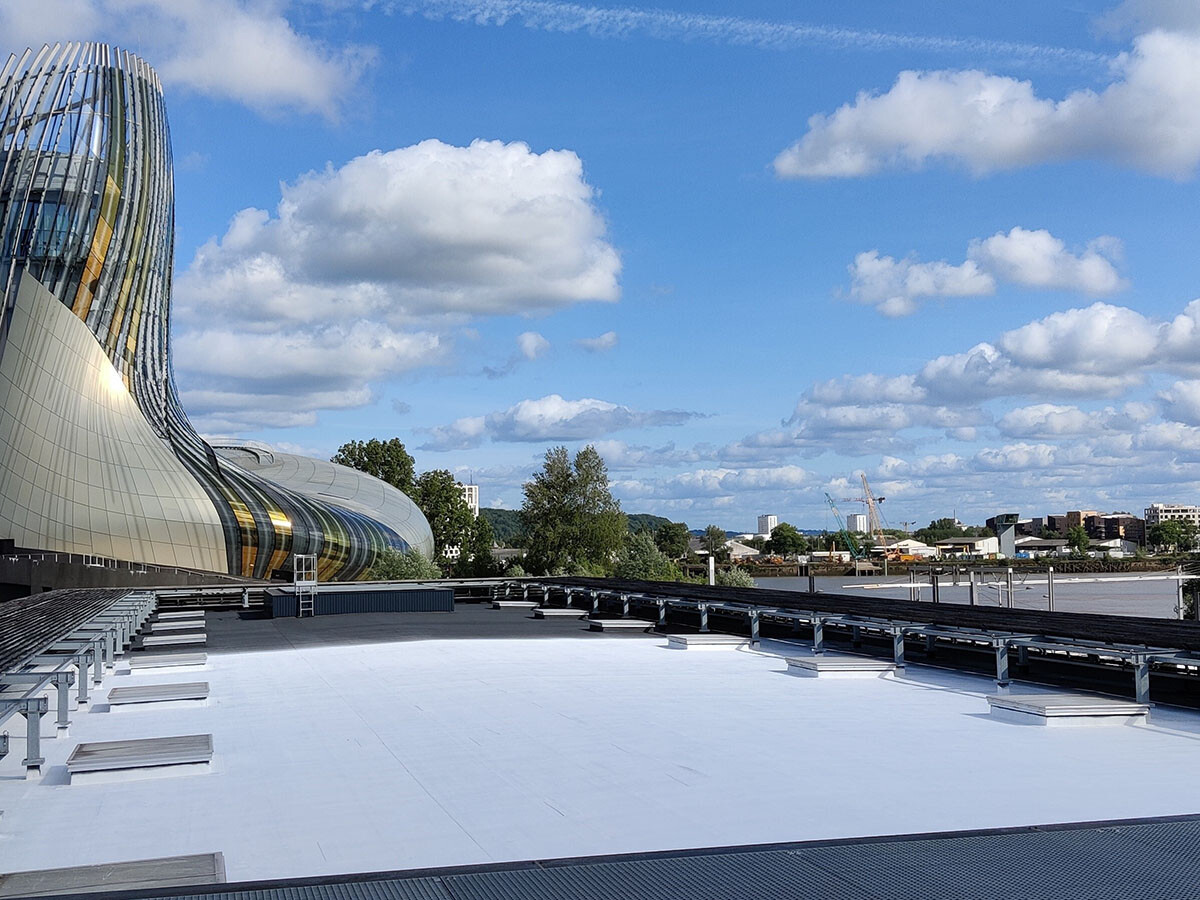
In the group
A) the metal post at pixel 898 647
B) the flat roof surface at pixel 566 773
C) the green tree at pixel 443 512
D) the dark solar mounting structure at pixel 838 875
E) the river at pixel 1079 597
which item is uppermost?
the green tree at pixel 443 512

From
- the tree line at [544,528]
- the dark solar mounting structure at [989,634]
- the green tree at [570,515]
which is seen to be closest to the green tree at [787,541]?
the tree line at [544,528]

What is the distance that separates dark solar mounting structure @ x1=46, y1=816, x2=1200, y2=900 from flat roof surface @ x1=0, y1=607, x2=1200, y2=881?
71cm

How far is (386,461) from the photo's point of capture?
94688 millimetres

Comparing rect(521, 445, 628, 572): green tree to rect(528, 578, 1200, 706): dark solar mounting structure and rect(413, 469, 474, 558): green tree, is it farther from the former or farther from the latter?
rect(528, 578, 1200, 706): dark solar mounting structure

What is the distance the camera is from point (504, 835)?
7.16 metres

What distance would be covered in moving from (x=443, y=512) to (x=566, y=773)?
84768 mm

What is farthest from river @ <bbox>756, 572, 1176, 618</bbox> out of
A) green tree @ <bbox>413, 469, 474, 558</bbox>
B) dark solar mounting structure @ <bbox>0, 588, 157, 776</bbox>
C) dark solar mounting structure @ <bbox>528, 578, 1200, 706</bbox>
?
dark solar mounting structure @ <bbox>0, 588, 157, 776</bbox>

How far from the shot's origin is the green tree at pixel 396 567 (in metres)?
57.9

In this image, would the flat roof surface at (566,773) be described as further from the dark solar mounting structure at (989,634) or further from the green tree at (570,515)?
the green tree at (570,515)

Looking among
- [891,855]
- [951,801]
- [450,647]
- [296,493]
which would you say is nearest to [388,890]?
[891,855]

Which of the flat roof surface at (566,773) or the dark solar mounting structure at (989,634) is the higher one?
the dark solar mounting structure at (989,634)

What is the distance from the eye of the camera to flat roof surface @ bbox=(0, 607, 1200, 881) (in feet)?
23.4

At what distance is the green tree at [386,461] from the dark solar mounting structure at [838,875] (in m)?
88.6

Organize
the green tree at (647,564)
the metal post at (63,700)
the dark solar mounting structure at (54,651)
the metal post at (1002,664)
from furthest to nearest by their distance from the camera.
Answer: the green tree at (647,564)
the metal post at (1002,664)
the metal post at (63,700)
the dark solar mounting structure at (54,651)
